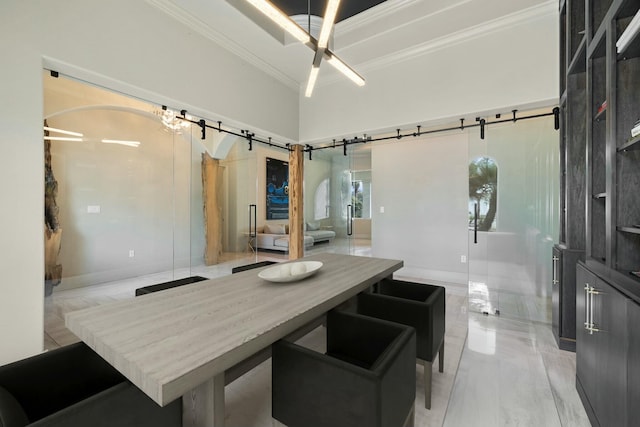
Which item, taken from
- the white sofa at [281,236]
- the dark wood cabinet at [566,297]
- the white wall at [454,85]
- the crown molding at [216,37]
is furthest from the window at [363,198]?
the dark wood cabinet at [566,297]

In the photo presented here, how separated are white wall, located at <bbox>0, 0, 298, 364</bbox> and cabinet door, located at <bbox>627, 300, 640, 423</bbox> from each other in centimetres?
348

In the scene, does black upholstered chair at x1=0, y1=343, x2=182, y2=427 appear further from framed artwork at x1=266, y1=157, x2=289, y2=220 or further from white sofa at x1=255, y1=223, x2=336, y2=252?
framed artwork at x1=266, y1=157, x2=289, y2=220

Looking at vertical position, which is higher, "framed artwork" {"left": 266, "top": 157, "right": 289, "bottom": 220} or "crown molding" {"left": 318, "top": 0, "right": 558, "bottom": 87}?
"crown molding" {"left": 318, "top": 0, "right": 558, "bottom": 87}

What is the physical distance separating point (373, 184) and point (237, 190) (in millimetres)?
2595

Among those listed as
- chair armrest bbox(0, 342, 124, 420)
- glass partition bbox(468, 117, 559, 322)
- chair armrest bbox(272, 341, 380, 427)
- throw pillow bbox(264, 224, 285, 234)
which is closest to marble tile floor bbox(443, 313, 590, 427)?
glass partition bbox(468, 117, 559, 322)

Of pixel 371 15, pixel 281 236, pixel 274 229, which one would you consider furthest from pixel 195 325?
pixel 274 229

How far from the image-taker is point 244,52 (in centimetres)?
360

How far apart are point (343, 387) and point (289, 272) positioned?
970 mm

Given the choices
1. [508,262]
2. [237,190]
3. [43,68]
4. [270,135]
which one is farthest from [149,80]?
[508,262]

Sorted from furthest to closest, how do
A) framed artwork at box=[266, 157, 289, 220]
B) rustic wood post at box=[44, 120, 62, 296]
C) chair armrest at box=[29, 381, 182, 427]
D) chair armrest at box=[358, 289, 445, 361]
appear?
framed artwork at box=[266, 157, 289, 220]
rustic wood post at box=[44, 120, 62, 296]
chair armrest at box=[358, 289, 445, 361]
chair armrest at box=[29, 381, 182, 427]

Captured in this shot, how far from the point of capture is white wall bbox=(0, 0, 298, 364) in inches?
76.0

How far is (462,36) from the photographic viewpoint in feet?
10.4

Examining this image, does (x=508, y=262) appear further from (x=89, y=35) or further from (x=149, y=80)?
(x=89, y=35)

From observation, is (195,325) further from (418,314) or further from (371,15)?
(371,15)
